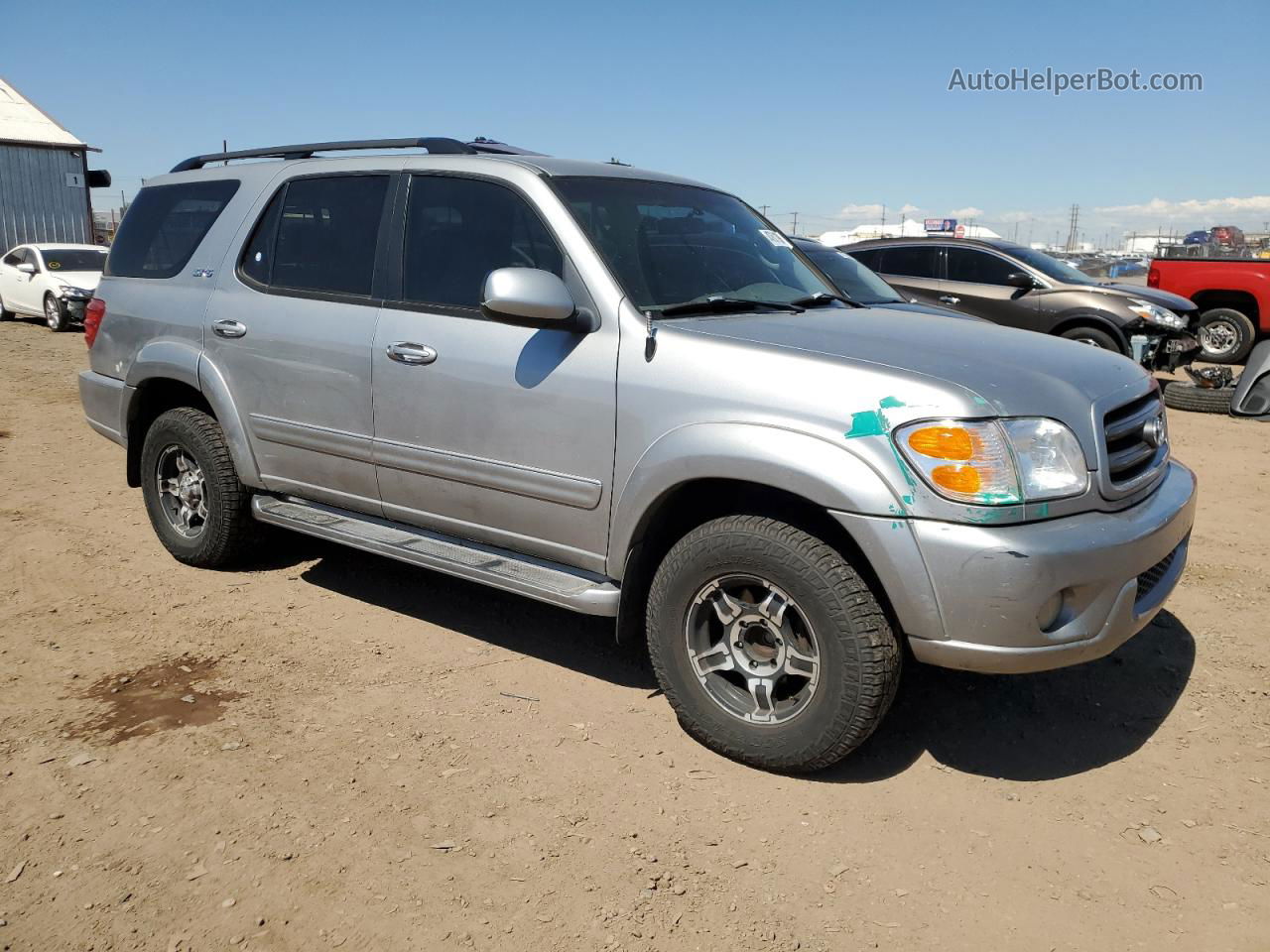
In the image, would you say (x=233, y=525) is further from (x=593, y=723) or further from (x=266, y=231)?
(x=593, y=723)

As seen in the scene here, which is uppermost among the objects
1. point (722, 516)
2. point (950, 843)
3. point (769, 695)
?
point (722, 516)

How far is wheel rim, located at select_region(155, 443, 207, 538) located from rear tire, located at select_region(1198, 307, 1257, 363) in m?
12.4

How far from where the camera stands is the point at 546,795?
3.20 meters

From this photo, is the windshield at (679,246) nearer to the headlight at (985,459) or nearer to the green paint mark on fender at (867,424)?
the green paint mark on fender at (867,424)

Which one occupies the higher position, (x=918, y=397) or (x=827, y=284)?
(x=827, y=284)

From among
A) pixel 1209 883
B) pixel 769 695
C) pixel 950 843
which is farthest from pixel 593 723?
pixel 1209 883

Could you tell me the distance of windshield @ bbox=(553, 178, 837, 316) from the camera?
12.2 ft

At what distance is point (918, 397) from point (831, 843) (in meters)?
1.31

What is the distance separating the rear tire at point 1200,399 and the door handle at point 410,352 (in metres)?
8.37

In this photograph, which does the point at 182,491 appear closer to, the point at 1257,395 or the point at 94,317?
the point at 94,317

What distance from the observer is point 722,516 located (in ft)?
11.1

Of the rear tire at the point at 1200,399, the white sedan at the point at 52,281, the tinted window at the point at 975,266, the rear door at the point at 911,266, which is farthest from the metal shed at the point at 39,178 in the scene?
the rear tire at the point at 1200,399

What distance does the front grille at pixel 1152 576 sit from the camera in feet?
10.6

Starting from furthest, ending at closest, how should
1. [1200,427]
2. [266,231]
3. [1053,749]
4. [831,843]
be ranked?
[1200,427], [266,231], [1053,749], [831,843]
